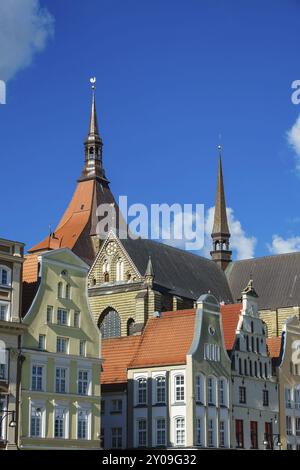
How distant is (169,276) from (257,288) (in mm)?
13058

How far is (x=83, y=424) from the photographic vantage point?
163ft

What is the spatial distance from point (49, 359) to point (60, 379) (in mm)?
1477

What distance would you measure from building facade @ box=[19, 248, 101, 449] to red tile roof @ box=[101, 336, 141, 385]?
21.9 ft

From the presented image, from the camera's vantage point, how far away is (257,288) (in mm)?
89562

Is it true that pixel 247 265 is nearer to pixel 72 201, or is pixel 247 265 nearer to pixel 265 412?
pixel 72 201

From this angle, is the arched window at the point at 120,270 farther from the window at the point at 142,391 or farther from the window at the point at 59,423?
the window at the point at 59,423

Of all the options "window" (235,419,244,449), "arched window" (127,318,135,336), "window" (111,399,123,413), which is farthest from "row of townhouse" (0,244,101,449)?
"arched window" (127,318,135,336)

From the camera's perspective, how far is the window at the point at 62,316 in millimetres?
49672

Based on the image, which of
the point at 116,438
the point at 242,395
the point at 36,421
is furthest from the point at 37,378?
the point at 242,395

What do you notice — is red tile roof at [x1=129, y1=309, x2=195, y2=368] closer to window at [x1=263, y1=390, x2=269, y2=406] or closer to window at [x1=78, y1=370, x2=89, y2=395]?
window at [x1=78, y1=370, x2=89, y2=395]

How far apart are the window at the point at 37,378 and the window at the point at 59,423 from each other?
66.6 inches

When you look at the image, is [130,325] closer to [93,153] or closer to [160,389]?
[160,389]

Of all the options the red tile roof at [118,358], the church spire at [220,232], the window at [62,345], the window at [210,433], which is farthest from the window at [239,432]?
the church spire at [220,232]
